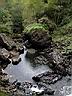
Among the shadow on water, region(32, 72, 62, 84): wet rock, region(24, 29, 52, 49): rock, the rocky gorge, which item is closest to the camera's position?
the rocky gorge

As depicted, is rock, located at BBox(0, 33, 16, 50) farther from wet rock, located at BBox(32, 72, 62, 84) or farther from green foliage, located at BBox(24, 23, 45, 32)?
wet rock, located at BBox(32, 72, 62, 84)

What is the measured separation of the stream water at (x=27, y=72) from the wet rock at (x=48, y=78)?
22 cm

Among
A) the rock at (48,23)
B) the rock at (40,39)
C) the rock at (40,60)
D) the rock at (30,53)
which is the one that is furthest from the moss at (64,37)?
the rock at (30,53)

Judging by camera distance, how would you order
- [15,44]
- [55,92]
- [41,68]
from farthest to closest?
[15,44] → [41,68] → [55,92]

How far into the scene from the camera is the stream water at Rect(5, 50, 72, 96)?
1530 cm

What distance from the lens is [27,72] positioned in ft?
54.9

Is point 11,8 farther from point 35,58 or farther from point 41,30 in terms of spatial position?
point 35,58

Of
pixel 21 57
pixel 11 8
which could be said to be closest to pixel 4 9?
pixel 11 8

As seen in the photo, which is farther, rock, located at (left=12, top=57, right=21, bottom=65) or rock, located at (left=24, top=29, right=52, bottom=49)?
rock, located at (left=24, top=29, right=52, bottom=49)

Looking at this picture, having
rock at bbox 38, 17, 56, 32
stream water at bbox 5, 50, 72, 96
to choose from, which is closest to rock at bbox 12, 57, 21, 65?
stream water at bbox 5, 50, 72, 96

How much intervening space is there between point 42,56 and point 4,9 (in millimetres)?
6565

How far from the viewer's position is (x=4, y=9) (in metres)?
23.1

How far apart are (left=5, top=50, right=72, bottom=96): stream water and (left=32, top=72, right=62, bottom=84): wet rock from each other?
22cm

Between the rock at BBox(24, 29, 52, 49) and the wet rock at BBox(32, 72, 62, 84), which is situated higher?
the rock at BBox(24, 29, 52, 49)
